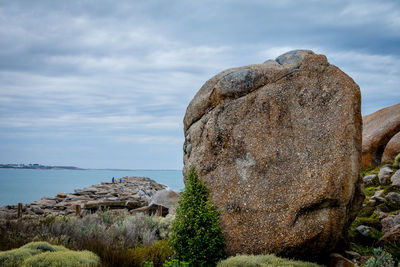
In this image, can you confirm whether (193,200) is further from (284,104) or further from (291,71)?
(291,71)

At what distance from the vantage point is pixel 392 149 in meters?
15.5

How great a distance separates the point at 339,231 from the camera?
24.3 ft

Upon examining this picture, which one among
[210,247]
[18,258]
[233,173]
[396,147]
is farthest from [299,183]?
[396,147]

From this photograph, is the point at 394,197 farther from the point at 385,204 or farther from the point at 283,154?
Answer: the point at 283,154

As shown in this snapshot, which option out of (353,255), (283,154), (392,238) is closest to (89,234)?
(283,154)

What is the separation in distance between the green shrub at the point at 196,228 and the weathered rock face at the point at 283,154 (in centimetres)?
23

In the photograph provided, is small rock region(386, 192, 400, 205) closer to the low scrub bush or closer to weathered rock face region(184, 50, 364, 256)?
weathered rock face region(184, 50, 364, 256)

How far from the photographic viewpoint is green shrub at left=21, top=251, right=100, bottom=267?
21.5 feet

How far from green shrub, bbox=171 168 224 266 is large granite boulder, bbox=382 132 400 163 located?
11.2 metres

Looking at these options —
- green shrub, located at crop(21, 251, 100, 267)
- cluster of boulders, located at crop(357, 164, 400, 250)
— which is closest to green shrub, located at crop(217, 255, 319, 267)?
green shrub, located at crop(21, 251, 100, 267)

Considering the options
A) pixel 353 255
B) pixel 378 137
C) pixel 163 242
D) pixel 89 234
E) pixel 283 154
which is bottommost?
pixel 353 255

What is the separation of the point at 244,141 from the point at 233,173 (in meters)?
0.83

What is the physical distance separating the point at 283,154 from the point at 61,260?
207 inches

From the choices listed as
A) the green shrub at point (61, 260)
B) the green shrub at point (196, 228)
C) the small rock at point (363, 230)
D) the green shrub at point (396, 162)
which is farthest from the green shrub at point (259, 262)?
the green shrub at point (396, 162)
